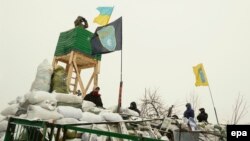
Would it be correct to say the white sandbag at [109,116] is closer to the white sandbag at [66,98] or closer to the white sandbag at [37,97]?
the white sandbag at [66,98]

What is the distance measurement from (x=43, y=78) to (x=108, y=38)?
259cm

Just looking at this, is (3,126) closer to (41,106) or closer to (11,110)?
(11,110)

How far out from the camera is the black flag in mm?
9602

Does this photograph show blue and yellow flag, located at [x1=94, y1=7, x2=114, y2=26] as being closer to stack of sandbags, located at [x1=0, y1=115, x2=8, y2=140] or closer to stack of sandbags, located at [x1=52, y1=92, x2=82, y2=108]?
stack of sandbags, located at [x1=52, y1=92, x2=82, y2=108]

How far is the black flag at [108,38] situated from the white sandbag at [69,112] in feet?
8.77

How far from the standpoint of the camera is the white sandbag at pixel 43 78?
8.51 m

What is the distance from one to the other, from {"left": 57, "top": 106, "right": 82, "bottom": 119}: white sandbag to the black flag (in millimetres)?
2674

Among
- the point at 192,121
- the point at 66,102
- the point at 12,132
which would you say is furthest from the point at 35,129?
the point at 192,121

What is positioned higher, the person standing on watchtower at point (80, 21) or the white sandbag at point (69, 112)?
the person standing on watchtower at point (80, 21)

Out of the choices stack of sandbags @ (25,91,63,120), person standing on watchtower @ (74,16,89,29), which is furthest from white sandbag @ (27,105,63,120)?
person standing on watchtower @ (74,16,89,29)

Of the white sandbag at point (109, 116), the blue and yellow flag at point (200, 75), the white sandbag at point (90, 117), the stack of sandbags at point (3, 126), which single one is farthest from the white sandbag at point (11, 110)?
the blue and yellow flag at point (200, 75)

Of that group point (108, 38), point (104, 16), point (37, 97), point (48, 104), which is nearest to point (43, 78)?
point (37, 97)

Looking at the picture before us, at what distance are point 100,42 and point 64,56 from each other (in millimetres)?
3191

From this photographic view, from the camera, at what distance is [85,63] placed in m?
13.2
